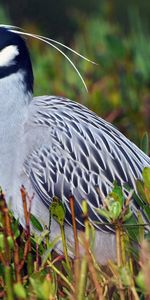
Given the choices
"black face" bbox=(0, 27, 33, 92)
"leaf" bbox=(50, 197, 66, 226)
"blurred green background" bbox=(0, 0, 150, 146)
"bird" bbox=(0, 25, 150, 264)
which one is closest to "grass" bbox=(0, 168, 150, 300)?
"leaf" bbox=(50, 197, 66, 226)

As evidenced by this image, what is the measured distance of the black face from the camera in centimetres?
353

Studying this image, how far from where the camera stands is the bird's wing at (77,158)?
3391 millimetres

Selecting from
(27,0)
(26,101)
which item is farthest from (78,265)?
(27,0)

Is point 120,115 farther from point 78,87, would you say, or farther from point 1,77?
point 1,77

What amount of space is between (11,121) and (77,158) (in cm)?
29

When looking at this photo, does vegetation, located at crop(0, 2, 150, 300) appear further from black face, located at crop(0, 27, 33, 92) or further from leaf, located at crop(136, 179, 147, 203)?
black face, located at crop(0, 27, 33, 92)

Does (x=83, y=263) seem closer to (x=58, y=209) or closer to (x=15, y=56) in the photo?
(x=58, y=209)

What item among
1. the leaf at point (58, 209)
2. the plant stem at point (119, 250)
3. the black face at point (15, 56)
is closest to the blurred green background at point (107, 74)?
the black face at point (15, 56)

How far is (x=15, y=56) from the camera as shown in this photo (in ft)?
11.6

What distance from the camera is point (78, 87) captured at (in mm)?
4891

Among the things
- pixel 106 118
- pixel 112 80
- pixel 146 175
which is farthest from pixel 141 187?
pixel 112 80

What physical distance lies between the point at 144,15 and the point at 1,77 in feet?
17.9

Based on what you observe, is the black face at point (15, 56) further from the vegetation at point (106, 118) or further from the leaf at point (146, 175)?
the leaf at point (146, 175)

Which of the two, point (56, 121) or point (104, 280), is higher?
point (56, 121)
